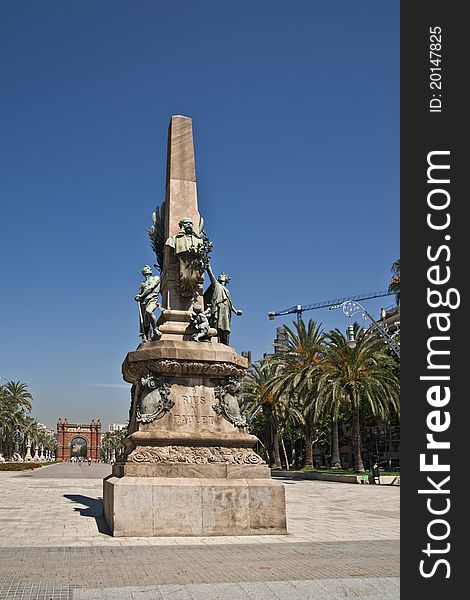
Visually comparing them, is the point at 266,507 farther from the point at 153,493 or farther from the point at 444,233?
the point at 444,233

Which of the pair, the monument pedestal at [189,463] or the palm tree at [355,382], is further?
the palm tree at [355,382]

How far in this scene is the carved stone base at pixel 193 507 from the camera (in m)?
Answer: 10.6

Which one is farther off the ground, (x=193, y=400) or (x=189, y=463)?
(x=193, y=400)

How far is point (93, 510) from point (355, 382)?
2026 centimetres

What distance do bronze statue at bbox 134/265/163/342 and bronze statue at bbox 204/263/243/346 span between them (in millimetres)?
1083

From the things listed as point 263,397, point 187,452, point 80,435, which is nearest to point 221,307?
point 187,452

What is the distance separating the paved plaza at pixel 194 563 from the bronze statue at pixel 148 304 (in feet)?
12.2

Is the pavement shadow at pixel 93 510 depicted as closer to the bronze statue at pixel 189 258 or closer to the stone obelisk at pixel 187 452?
the stone obelisk at pixel 187 452

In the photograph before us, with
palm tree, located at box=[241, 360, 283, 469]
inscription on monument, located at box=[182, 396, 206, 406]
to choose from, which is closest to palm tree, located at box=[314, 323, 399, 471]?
palm tree, located at box=[241, 360, 283, 469]

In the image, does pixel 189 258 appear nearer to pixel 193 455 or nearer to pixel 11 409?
pixel 193 455

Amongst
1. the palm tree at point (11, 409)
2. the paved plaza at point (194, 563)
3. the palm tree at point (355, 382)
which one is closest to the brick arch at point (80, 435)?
the palm tree at point (11, 409)

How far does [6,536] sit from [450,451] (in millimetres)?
8231

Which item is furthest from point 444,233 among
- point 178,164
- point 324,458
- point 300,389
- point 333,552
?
point 324,458

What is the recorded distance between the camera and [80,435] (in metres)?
149
